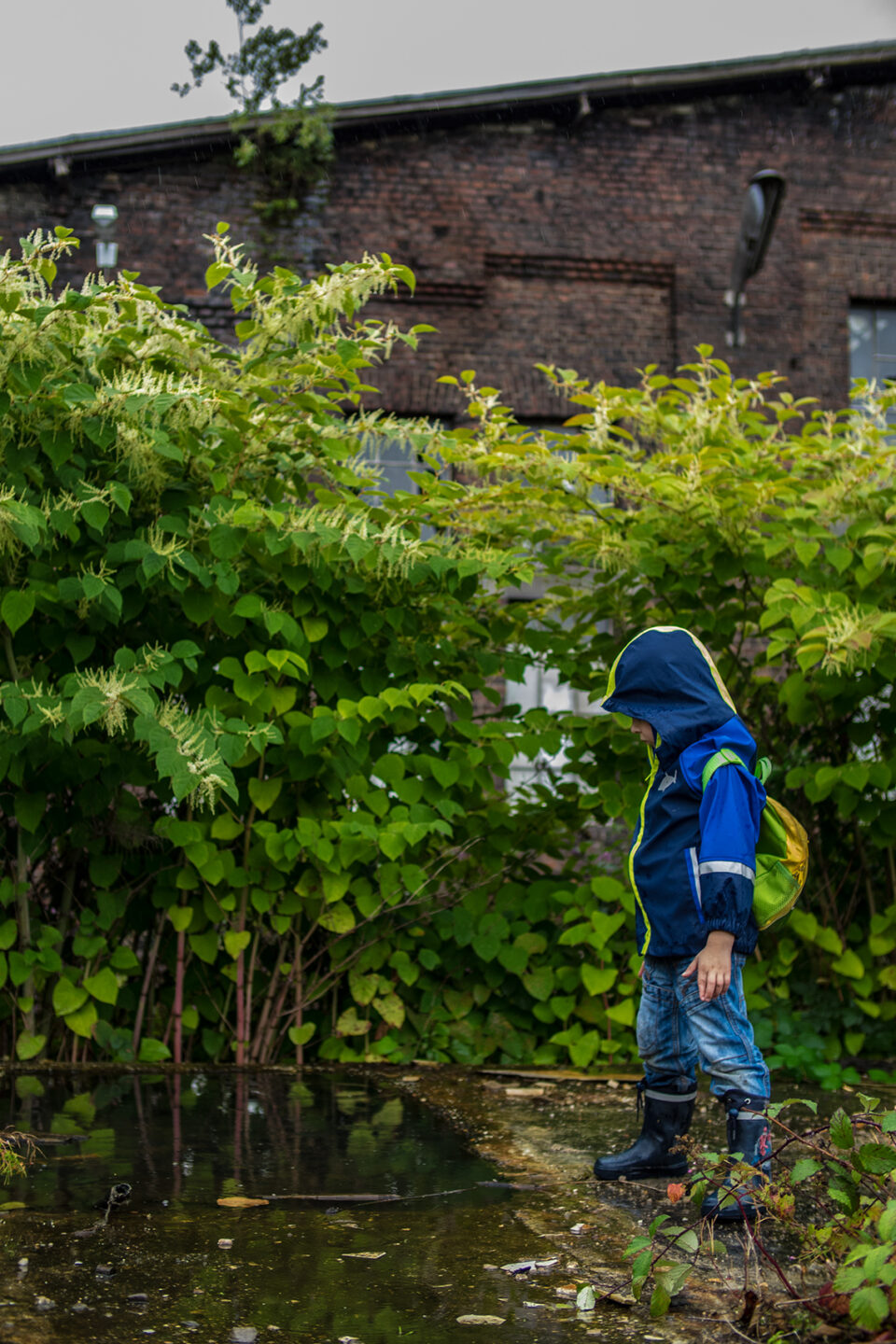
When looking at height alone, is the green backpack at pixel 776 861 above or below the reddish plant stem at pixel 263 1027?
above

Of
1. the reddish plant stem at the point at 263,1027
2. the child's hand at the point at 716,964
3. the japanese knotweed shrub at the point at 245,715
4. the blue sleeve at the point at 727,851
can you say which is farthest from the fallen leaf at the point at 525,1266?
the reddish plant stem at the point at 263,1027

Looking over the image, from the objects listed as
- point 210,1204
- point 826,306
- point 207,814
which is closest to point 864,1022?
point 207,814

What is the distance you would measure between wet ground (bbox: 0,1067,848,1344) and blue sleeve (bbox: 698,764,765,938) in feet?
2.47

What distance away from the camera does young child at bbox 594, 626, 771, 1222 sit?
120 inches

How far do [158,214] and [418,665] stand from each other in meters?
7.89

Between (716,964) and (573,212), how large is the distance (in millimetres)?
10115

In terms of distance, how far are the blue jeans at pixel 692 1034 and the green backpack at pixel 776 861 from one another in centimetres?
16

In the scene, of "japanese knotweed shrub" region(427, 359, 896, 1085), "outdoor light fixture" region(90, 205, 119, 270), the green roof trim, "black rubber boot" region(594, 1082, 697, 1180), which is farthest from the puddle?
the green roof trim

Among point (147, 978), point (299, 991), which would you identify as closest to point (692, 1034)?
point (299, 991)

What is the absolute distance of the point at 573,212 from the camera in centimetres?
1177

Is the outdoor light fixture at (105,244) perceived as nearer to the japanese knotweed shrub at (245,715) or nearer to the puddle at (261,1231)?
the japanese knotweed shrub at (245,715)

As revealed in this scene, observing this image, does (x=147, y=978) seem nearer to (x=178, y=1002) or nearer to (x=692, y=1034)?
(x=178, y=1002)

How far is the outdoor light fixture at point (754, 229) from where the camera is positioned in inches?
401

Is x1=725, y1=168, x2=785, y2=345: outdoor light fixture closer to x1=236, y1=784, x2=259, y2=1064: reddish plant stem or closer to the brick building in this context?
the brick building
